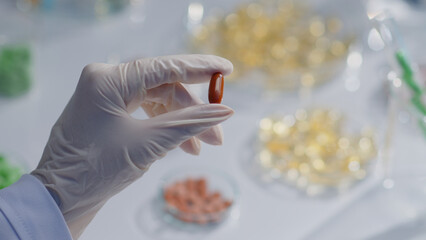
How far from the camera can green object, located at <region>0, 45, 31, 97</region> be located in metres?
1.26

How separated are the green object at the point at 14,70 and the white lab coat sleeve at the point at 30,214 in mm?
550

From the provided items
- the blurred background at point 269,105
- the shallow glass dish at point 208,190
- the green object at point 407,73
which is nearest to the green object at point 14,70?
the blurred background at point 269,105

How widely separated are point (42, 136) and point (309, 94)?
590 millimetres

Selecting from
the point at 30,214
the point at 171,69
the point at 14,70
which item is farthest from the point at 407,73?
the point at 14,70

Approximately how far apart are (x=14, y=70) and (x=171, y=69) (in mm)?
617

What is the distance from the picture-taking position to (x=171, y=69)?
778 mm

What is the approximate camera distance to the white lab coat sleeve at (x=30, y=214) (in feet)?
2.41

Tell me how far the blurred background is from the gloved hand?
0.25 metres

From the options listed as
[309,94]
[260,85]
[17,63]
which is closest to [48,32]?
[17,63]

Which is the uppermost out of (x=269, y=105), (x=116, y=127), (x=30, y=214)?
(x=269, y=105)

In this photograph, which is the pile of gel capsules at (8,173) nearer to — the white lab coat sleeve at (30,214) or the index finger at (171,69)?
the white lab coat sleeve at (30,214)

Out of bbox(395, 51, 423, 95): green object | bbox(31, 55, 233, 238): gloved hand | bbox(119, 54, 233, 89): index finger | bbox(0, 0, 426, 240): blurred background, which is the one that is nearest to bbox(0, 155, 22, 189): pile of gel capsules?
bbox(0, 0, 426, 240): blurred background

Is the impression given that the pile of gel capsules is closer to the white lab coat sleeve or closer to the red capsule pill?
the white lab coat sleeve

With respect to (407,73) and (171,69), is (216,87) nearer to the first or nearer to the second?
(171,69)
